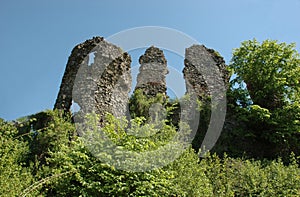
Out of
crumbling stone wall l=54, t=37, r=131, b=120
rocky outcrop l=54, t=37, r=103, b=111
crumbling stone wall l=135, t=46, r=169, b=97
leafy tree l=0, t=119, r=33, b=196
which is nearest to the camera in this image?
leafy tree l=0, t=119, r=33, b=196

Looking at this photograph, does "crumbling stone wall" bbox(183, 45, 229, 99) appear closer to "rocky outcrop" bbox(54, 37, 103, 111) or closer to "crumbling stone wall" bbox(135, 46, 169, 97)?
"crumbling stone wall" bbox(135, 46, 169, 97)

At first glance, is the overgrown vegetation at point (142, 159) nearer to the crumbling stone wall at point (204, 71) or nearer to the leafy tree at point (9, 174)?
the leafy tree at point (9, 174)

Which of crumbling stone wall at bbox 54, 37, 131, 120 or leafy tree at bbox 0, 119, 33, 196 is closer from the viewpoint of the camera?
leafy tree at bbox 0, 119, 33, 196

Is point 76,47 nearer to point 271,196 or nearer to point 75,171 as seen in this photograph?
point 75,171

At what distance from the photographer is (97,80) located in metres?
11.0

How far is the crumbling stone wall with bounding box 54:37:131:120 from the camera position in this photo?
1067 centimetres

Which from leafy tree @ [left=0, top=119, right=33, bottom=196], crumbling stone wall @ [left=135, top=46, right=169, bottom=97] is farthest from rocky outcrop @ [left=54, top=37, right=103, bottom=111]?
leafy tree @ [left=0, top=119, right=33, bottom=196]

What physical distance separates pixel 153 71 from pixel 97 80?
3.99 metres

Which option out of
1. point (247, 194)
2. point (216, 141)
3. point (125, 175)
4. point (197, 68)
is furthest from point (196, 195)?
point (197, 68)

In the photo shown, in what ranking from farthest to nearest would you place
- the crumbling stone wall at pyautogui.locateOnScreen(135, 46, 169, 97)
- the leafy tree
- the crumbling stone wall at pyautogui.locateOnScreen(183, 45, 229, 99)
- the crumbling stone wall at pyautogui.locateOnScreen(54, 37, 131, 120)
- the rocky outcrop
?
the crumbling stone wall at pyautogui.locateOnScreen(183, 45, 229, 99), the crumbling stone wall at pyautogui.locateOnScreen(135, 46, 169, 97), the rocky outcrop, the crumbling stone wall at pyautogui.locateOnScreen(54, 37, 131, 120), the leafy tree

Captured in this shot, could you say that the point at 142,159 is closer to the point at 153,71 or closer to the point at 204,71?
the point at 153,71

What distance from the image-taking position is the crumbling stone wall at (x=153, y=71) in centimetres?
1349

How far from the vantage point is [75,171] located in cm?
565

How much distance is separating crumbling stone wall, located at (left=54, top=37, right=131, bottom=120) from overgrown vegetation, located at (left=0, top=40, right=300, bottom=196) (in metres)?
0.70
